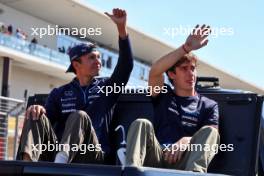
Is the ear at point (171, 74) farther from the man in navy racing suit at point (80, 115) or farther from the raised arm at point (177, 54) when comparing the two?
the man in navy racing suit at point (80, 115)

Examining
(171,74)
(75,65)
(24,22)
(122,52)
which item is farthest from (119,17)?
(24,22)

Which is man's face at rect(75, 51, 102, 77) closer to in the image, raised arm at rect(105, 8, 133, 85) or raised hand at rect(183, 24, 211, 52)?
raised arm at rect(105, 8, 133, 85)

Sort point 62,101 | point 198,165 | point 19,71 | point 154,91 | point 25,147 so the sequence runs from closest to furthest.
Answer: point 198,165 < point 25,147 < point 154,91 < point 62,101 < point 19,71

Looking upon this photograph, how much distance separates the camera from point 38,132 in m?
4.17

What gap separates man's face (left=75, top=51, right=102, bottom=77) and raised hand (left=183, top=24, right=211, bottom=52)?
1.16 metres

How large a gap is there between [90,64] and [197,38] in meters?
1.30

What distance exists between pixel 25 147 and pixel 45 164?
102 cm

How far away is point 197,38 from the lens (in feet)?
13.3

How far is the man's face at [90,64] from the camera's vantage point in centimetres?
500

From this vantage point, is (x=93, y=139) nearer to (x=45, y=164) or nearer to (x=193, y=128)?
(x=193, y=128)

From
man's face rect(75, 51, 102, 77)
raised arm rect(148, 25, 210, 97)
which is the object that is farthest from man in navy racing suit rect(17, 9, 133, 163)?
raised arm rect(148, 25, 210, 97)

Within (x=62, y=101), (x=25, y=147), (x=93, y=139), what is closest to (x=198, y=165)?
(x=93, y=139)

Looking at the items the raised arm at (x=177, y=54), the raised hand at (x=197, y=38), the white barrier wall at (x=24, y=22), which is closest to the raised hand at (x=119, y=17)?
the raised arm at (x=177, y=54)

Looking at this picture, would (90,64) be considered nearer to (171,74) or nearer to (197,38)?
(171,74)
